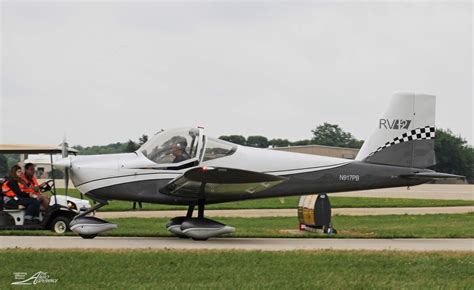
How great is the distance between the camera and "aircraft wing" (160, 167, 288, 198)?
15.1 meters

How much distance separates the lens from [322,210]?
18.9 m

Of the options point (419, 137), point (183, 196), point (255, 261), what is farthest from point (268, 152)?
point (255, 261)

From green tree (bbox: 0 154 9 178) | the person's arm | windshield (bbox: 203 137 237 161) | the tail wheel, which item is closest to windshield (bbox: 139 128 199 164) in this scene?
windshield (bbox: 203 137 237 161)

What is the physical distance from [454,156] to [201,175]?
76544 millimetres

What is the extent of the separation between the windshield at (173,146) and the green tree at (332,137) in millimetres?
80210

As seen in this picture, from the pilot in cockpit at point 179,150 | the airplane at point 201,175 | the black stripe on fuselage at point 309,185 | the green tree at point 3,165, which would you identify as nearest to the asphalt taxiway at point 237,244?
the airplane at point 201,175

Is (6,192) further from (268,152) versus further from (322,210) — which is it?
(322,210)

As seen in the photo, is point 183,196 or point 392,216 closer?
point 183,196

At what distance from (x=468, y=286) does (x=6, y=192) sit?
10510 mm

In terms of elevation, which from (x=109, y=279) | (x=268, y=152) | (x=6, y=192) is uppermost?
(x=268, y=152)

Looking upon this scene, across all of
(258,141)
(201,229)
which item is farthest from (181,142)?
(258,141)

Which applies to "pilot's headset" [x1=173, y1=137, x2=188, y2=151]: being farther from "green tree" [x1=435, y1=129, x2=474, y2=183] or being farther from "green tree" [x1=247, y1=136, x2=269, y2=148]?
"green tree" [x1=435, y1=129, x2=474, y2=183]

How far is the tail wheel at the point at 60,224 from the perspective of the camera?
17.0 meters

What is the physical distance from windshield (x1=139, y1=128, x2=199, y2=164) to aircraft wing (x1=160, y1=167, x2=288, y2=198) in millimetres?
611
